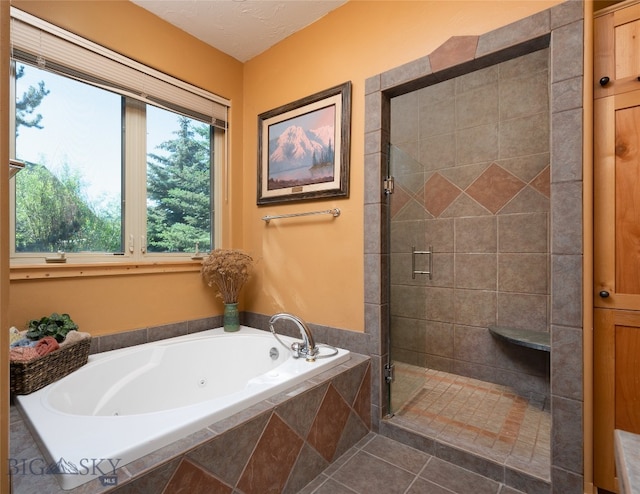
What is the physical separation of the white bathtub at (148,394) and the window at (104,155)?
0.68 meters

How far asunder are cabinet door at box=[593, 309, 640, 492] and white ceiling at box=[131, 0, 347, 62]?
7.38 feet

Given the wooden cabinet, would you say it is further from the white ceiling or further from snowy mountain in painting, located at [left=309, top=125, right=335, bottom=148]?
the white ceiling

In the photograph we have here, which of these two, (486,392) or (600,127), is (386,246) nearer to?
(600,127)

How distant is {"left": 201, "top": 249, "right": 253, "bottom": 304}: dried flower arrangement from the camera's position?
2254 millimetres

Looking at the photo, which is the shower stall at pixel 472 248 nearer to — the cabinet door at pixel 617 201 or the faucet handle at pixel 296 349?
the faucet handle at pixel 296 349

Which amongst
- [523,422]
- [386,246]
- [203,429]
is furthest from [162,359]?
[523,422]

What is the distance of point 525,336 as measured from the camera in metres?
2.19

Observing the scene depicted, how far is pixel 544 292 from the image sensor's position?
2.25 m

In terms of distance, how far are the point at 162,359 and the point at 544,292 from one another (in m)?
2.62

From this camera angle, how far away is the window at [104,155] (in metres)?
1.63

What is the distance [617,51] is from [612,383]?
129 cm

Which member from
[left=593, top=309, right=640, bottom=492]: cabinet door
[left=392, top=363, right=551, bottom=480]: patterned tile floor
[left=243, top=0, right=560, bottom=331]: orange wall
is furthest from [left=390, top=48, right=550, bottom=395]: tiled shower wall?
[left=593, top=309, right=640, bottom=492]: cabinet door

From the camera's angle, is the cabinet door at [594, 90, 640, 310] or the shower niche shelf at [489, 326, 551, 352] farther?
the shower niche shelf at [489, 326, 551, 352]

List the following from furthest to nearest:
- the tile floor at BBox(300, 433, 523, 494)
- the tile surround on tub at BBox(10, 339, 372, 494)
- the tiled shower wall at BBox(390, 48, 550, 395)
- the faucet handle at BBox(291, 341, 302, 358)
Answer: the tiled shower wall at BBox(390, 48, 550, 395), the faucet handle at BBox(291, 341, 302, 358), the tile floor at BBox(300, 433, 523, 494), the tile surround on tub at BBox(10, 339, 372, 494)
